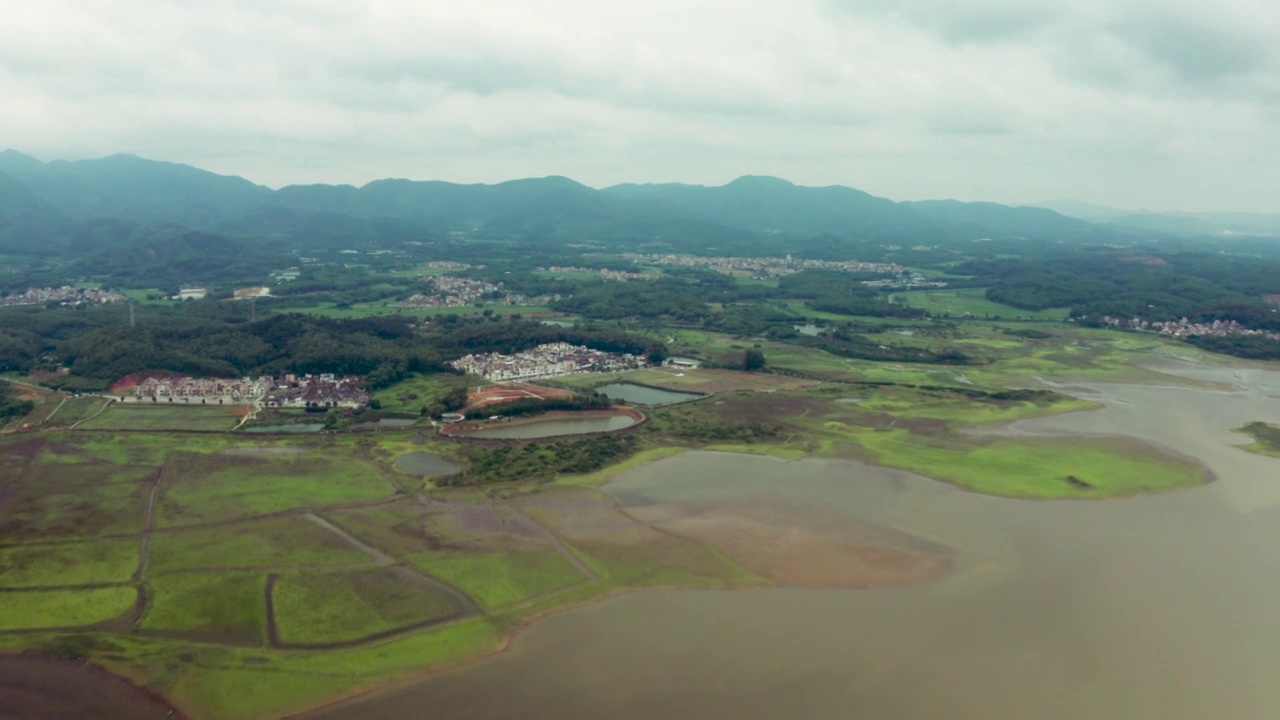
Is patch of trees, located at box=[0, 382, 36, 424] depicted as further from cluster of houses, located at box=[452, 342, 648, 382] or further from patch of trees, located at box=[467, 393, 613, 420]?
cluster of houses, located at box=[452, 342, 648, 382]

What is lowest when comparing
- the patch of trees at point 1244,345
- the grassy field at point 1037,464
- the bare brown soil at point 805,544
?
the bare brown soil at point 805,544

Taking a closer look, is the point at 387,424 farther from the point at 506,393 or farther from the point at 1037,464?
the point at 1037,464

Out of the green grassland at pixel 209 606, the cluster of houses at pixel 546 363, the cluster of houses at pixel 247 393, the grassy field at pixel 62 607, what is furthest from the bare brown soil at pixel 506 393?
the grassy field at pixel 62 607

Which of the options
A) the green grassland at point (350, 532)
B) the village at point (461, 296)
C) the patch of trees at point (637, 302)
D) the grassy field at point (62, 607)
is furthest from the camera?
the village at point (461, 296)

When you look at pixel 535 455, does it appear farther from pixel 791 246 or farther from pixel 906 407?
pixel 791 246

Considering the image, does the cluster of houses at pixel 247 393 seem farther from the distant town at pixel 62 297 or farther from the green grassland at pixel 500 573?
the distant town at pixel 62 297

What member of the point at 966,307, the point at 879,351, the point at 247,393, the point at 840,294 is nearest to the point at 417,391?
the point at 247,393

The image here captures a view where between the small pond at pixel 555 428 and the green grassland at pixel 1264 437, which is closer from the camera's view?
the green grassland at pixel 1264 437
